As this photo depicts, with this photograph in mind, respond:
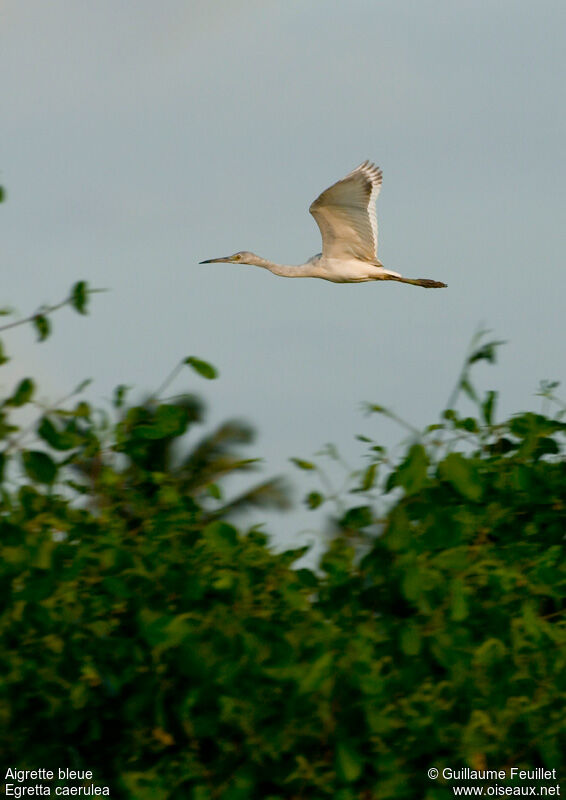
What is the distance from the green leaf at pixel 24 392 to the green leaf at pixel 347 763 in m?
1.26

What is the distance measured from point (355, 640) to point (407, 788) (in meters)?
0.58

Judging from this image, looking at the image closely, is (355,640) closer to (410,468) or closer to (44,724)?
(410,468)

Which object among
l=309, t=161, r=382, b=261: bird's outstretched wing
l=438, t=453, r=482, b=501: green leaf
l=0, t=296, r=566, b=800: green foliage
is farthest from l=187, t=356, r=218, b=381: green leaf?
l=309, t=161, r=382, b=261: bird's outstretched wing

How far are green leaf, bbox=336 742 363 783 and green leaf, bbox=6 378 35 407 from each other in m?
1.26

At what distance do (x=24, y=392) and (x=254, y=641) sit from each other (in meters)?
0.92

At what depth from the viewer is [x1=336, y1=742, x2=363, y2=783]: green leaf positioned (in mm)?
3580

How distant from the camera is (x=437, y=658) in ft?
12.1

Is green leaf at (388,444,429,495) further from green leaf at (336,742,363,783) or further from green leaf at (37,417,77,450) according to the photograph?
green leaf at (37,417,77,450)

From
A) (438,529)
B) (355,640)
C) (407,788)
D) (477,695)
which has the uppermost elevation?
(438,529)

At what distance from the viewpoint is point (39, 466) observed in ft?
12.1

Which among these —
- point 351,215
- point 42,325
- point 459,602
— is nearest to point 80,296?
point 42,325

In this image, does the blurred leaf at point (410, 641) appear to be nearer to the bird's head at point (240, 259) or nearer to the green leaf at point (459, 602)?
the green leaf at point (459, 602)

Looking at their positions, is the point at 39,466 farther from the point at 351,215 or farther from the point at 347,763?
the point at 351,215

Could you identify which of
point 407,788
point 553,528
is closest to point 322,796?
point 407,788
